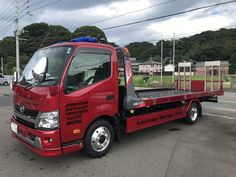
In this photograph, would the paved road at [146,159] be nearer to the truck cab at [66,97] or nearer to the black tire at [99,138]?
the black tire at [99,138]

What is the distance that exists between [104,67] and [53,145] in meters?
1.86

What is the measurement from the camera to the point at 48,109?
12.9 ft

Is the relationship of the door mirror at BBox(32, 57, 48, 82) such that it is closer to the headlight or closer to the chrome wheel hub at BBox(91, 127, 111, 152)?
the headlight

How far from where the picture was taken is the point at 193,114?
26.0ft

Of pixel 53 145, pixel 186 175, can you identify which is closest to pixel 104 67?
pixel 53 145

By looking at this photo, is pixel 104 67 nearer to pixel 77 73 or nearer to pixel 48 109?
pixel 77 73

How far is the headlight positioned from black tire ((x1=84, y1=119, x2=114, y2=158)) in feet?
2.62

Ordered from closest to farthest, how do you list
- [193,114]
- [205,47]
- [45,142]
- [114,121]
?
[45,142], [114,121], [193,114], [205,47]

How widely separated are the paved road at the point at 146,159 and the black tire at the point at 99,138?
162 mm

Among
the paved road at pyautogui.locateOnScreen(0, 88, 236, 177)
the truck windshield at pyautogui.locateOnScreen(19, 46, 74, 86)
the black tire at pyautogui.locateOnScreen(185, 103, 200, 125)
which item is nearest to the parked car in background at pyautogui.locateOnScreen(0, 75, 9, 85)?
the paved road at pyautogui.locateOnScreen(0, 88, 236, 177)

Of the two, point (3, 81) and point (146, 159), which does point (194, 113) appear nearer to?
point (146, 159)

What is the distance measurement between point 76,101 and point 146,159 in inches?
73.0

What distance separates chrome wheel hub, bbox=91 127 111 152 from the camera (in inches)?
183

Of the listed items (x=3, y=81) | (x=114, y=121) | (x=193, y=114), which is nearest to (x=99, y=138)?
(x=114, y=121)
